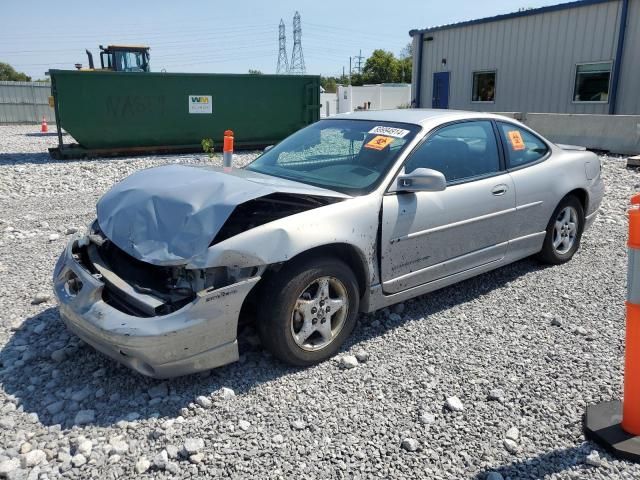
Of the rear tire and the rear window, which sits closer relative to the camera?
the rear window

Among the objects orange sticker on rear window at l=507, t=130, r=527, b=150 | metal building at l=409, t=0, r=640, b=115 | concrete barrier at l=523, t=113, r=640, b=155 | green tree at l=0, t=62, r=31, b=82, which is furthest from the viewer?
green tree at l=0, t=62, r=31, b=82

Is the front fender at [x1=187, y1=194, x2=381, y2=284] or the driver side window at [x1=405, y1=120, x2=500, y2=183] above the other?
the driver side window at [x1=405, y1=120, x2=500, y2=183]

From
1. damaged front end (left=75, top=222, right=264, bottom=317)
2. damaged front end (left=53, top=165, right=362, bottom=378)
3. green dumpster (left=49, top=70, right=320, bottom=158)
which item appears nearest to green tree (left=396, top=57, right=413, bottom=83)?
green dumpster (left=49, top=70, right=320, bottom=158)

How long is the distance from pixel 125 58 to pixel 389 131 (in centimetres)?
1851

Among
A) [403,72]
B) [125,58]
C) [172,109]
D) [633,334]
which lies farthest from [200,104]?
[403,72]

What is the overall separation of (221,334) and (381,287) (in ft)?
3.92

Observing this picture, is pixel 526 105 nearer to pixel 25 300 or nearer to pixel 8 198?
pixel 8 198

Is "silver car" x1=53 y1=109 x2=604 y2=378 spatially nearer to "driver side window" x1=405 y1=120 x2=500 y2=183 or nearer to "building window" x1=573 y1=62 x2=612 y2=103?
"driver side window" x1=405 y1=120 x2=500 y2=183

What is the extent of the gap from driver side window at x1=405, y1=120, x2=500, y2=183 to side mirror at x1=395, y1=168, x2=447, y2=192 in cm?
18

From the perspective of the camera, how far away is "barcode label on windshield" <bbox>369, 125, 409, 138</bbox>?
163 inches

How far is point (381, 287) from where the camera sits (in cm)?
376

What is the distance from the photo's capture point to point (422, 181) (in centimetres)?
368

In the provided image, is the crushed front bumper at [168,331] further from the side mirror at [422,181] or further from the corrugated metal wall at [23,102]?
the corrugated metal wall at [23,102]

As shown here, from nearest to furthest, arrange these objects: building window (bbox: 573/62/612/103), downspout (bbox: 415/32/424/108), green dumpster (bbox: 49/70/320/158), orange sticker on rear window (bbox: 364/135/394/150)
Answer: orange sticker on rear window (bbox: 364/135/394/150) < green dumpster (bbox: 49/70/320/158) < building window (bbox: 573/62/612/103) < downspout (bbox: 415/32/424/108)
